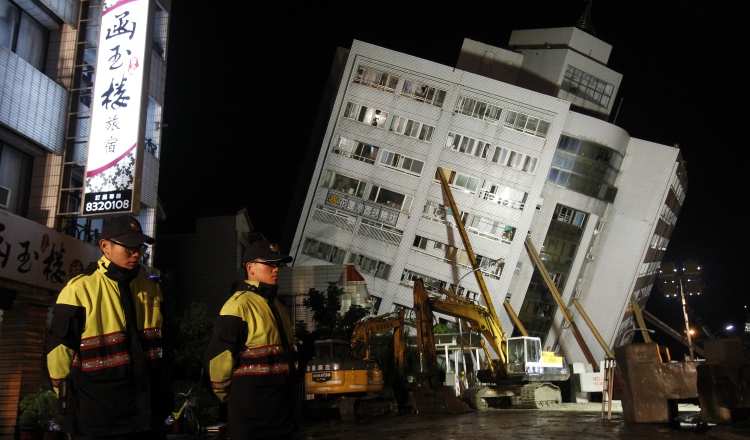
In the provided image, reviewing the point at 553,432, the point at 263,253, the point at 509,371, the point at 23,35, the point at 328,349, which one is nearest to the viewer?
Answer: the point at 263,253

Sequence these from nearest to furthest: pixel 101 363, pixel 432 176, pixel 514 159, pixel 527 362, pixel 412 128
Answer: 1. pixel 101 363
2. pixel 527 362
3. pixel 432 176
4. pixel 412 128
5. pixel 514 159

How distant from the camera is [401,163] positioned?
54812mm

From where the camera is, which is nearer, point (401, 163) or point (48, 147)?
point (48, 147)

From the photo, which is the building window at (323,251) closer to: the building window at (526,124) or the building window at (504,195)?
the building window at (504,195)

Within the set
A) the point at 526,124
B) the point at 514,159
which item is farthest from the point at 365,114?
the point at 526,124

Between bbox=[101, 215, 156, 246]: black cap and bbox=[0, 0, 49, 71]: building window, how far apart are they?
47.9 ft

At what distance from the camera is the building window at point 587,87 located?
64.8 m

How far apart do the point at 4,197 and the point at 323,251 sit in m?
37.0

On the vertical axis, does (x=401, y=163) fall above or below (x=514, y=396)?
above

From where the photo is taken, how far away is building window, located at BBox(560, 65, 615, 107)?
64.8 m

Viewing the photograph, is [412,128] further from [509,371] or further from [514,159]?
[509,371]

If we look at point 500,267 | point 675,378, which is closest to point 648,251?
point 500,267

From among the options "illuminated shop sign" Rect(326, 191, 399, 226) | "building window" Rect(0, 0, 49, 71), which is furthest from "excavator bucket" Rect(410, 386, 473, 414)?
"illuminated shop sign" Rect(326, 191, 399, 226)

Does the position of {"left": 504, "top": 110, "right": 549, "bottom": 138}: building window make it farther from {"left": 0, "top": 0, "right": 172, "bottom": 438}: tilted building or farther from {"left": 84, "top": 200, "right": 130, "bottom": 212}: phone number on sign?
{"left": 84, "top": 200, "right": 130, "bottom": 212}: phone number on sign
